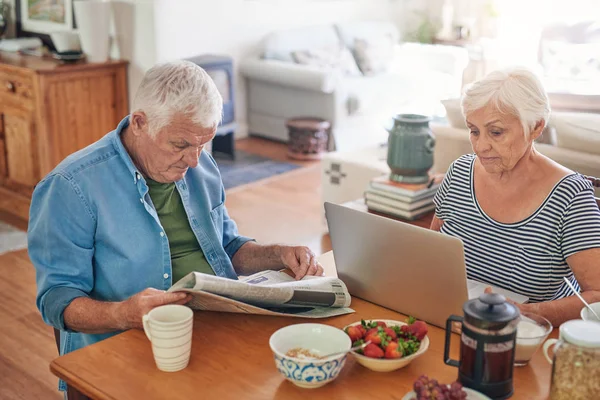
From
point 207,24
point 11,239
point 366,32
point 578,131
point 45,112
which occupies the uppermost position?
point 207,24

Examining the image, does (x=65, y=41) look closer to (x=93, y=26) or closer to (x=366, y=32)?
(x=93, y=26)

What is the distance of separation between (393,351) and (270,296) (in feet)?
0.96

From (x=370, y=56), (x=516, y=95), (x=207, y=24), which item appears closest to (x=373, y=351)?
(x=516, y=95)

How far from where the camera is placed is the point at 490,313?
1173 mm

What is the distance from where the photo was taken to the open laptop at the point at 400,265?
1.41m

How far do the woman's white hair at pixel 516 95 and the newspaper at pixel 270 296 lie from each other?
0.57m

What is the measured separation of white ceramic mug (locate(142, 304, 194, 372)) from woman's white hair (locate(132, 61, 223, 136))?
1.52ft

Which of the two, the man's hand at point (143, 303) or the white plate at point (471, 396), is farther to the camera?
the man's hand at point (143, 303)

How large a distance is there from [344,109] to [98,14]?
6.77 ft

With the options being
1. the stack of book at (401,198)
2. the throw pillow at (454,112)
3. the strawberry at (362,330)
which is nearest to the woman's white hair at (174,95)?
the strawberry at (362,330)

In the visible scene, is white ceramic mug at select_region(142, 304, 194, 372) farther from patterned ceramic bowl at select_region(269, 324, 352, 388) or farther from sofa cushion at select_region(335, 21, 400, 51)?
sofa cushion at select_region(335, 21, 400, 51)

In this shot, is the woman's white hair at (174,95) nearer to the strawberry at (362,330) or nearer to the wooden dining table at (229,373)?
the wooden dining table at (229,373)

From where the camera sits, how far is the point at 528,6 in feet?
25.5

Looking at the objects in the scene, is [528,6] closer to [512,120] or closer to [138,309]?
[512,120]
